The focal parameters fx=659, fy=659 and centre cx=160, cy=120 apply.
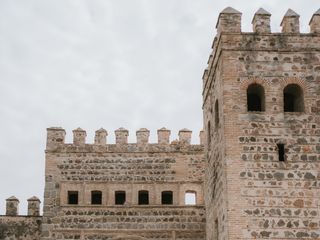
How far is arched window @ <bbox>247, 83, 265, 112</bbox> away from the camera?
59.2ft

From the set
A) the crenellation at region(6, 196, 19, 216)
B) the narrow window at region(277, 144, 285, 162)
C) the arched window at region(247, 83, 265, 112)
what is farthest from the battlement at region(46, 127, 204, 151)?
the narrow window at region(277, 144, 285, 162)

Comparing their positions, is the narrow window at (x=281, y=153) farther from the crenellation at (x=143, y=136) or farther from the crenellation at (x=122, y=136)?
the crenellation at (x=122, y=136)

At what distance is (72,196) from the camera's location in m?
24.4

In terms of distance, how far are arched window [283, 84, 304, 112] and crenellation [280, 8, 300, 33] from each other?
63.0 inches

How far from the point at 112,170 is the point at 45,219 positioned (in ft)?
9.99

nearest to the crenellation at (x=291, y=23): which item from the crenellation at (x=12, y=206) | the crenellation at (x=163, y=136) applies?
the crenellation at (x=163, y=136)

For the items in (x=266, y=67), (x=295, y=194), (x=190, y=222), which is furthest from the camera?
(x=190, y=222)

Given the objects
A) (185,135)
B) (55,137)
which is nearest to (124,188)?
(185,135)

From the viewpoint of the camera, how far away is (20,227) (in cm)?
2395

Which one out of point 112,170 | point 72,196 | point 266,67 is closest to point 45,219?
point 72,196

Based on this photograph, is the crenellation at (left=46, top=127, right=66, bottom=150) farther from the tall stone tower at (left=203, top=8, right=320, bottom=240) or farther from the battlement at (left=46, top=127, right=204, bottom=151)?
the tall stone tower at (left=203, top=8, right=320, bottom=240)

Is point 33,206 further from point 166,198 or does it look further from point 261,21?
point 261,21

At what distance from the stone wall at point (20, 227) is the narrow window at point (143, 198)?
3.73 metres

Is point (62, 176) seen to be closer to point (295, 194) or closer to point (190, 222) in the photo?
point (190, 222)
